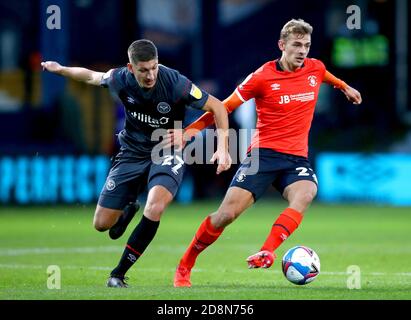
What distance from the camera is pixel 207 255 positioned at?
A: 1336 centimetres

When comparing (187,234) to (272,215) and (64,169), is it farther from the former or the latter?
(64,169)

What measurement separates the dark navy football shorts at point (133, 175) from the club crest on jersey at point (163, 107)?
0.40m

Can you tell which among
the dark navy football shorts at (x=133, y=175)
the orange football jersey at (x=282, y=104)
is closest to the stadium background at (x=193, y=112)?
the dark navy football shorts at (x=133, y=175)

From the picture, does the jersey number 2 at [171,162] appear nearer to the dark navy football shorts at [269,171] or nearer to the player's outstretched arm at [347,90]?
the dark navy football shorts at [269,171]

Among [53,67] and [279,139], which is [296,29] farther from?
[53,67]

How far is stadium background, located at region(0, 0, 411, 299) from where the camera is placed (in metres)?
21.6

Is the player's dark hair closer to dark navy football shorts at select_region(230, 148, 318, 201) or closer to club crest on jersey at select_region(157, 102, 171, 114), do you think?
club crest on jersey at select_region(157, 102, 171, 114)

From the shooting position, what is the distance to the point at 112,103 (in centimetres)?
2561

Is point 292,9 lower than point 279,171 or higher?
higher

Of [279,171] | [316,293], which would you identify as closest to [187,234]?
[279,171]

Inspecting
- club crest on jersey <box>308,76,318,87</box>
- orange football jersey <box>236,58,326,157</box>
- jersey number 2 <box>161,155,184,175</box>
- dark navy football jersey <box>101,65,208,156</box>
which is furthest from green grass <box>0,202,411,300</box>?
club crest on jersey <box>308,76,318,87</box>

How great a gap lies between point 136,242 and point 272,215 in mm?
10411
